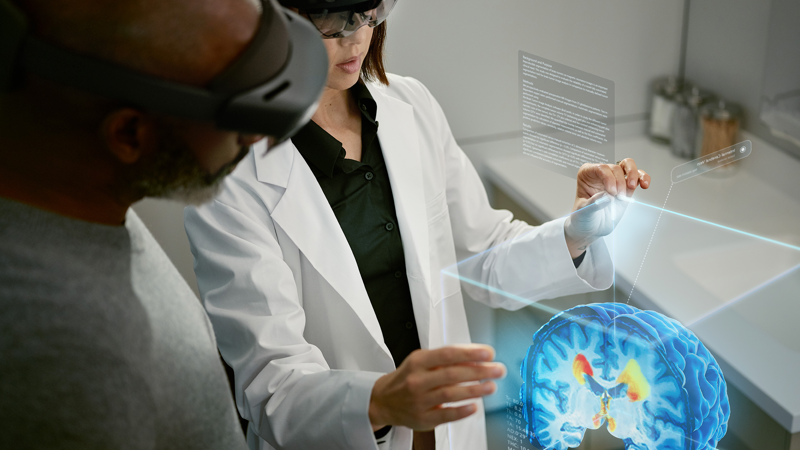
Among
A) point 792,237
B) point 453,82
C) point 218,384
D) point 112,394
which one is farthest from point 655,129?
point 112,394

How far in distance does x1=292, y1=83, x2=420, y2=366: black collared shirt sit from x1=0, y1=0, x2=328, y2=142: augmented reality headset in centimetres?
51

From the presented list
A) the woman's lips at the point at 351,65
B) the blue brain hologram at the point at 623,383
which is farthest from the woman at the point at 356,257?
the blue brain hologram at the point at 623,383

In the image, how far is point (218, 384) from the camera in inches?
24.3

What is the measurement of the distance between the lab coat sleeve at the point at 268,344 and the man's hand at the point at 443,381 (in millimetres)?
97

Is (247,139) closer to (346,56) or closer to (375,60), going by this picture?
(346,56)

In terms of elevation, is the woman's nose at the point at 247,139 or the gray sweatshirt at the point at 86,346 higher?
the woman's nose at the point at 247,139

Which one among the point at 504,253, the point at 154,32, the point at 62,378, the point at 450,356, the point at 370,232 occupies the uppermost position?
the point at 154,32

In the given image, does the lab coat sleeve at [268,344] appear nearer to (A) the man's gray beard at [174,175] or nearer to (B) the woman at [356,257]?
(B) the woman at [356,257]

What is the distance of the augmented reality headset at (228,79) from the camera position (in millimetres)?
404

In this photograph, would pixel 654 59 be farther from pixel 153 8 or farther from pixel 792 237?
pixel 153 8

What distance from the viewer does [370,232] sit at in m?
1.00

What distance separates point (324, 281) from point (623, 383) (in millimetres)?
453

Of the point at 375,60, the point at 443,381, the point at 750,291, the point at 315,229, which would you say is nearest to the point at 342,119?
the point at 375,60

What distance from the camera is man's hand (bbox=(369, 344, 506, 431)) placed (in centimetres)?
61
